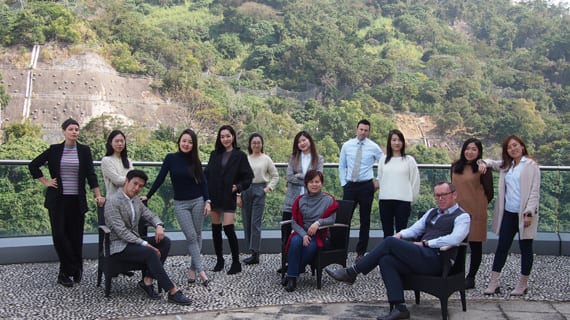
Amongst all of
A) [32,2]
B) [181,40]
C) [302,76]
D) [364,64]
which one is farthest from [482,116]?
[32,2]

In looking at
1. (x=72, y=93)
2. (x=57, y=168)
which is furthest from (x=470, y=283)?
(x=72, y=93)

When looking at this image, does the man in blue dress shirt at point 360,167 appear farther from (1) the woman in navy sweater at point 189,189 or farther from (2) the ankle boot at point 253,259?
(1) the woman in navy sweater at point 189,189

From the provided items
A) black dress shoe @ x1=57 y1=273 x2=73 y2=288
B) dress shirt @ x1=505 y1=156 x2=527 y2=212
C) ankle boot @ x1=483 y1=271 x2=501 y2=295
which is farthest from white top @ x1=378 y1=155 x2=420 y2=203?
black dress shoe @ x1=57 y1=273 x2=73 y2=288

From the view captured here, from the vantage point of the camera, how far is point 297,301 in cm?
457

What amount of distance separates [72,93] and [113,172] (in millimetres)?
59673

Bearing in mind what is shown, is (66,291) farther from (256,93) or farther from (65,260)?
(256,93)

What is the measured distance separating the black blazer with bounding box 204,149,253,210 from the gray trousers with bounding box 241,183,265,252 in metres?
0.44

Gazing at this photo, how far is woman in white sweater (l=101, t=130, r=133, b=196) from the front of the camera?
5.05 metres

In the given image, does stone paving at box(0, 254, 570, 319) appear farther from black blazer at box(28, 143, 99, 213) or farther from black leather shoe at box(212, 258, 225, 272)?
black blazer at box(28, 143, 99, 213)

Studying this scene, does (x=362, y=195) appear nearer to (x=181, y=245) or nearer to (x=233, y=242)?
(x=233, y=242)

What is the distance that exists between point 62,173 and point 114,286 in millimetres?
987

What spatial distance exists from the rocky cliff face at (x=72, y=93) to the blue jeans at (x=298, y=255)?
5633cm

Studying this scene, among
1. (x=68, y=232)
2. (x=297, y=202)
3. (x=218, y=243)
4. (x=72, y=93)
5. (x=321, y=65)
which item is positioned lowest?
→ (x=218, y=243)

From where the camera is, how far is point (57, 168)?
4.97 m
